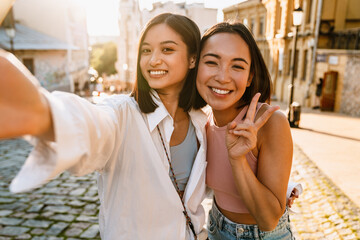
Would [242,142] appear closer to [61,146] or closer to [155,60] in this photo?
[155,60]

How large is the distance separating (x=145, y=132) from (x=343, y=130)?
9.95 metres

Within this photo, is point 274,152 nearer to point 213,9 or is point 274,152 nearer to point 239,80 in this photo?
point 239,80

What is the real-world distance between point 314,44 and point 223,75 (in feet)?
57.4

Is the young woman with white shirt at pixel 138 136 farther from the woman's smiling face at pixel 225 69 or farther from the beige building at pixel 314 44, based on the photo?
the beige building at pixel 314 44

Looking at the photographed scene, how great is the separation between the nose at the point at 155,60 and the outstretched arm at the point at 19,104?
1100 mm

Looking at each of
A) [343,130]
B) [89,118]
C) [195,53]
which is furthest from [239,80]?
[343,130]

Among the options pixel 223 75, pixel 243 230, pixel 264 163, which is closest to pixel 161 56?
pixel 223 75

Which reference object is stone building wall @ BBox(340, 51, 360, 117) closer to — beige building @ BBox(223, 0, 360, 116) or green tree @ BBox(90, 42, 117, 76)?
beige building @ BBox(223, 0, 360, 116)

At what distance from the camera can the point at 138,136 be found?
1.60 m

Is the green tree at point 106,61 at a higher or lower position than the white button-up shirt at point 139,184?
higher

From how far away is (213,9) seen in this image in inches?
1598

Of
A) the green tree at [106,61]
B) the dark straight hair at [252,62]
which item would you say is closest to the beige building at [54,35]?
the dark straight hair at [252,62]

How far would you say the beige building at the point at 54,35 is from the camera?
20.1 metres

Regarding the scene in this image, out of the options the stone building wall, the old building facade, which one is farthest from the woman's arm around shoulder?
the old building facade
